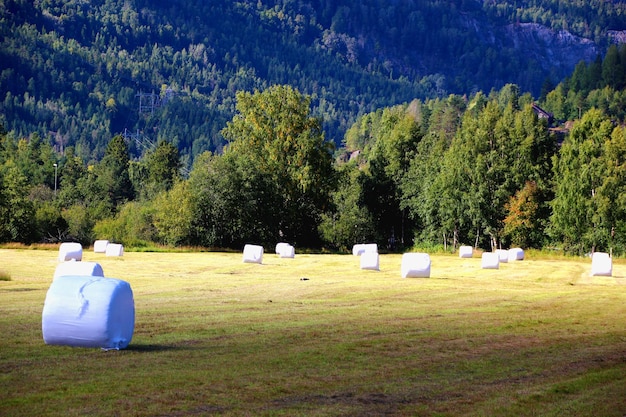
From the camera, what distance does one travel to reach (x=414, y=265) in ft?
Answer: 136

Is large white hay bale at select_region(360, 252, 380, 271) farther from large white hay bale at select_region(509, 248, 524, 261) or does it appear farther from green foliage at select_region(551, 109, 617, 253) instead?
green foliage at select_region(551, 109, 617, 253)

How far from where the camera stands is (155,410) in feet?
43.0

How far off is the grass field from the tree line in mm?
47511

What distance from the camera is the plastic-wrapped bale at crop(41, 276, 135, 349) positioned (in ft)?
59.2

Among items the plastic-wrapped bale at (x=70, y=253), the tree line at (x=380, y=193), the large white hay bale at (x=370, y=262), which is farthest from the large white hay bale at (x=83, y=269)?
the tree line at (x=380, y=193)

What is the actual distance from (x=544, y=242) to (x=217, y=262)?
4043 centimetres

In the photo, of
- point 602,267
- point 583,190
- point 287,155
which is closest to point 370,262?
point 602,267

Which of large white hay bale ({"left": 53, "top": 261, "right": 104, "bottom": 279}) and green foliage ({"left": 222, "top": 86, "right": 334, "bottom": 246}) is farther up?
green foliage ({"left": 222, "top": 86, "right": 334, "bottom": 246})

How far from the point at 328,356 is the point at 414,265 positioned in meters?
23.7

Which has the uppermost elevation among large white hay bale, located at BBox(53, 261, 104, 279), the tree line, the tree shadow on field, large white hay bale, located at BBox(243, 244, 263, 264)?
the tree line

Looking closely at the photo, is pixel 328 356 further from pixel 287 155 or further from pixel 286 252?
pixel 287 155

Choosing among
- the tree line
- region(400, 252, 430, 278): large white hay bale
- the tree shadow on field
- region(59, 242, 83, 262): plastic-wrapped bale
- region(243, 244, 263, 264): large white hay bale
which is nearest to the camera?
the tree shadow on field

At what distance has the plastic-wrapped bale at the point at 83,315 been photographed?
59.2 feet

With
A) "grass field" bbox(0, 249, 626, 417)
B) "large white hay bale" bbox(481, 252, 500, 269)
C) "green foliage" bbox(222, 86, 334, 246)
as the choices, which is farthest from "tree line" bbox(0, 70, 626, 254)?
"grass field" bbox(0, 249, 626, 417)
